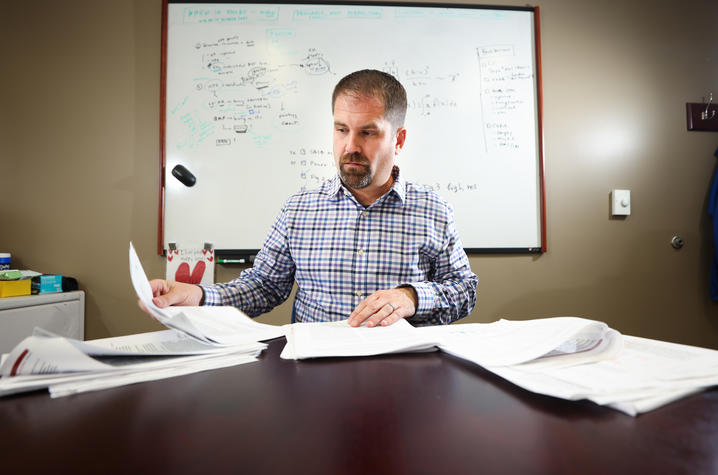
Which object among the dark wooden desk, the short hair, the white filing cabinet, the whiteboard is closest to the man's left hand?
the dark wooden desk

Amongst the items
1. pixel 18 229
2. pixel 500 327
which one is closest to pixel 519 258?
pixel 500 327

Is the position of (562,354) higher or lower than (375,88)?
lower

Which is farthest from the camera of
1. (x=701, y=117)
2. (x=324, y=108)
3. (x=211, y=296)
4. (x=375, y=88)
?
(x=701, y=117)

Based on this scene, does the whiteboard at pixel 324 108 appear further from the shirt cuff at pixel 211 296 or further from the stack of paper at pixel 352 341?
the stack of paper at pixel 352 341

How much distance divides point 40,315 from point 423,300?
1459 mm

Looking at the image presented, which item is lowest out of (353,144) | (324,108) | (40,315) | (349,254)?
(40,315)

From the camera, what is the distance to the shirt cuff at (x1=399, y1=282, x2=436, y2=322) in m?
0.76

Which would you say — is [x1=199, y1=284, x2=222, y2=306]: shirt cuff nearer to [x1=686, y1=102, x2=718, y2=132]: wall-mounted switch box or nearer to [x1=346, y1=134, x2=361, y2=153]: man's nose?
[x1=346, y1=134, x2=361, y2=153]: man's nose

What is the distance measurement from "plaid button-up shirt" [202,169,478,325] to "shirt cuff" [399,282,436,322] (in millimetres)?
155

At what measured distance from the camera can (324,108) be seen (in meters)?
1.62

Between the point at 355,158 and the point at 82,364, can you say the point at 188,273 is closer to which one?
the point at 355,158

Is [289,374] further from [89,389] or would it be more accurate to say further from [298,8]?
[298,8]

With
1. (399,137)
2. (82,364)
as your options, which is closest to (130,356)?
(82,364)

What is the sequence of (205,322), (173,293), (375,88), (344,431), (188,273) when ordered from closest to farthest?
(344,431), (205,322), (173,293), (375,88), (188,273)
